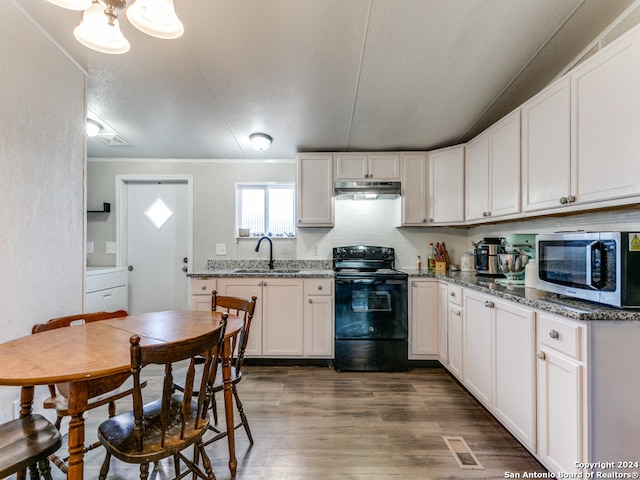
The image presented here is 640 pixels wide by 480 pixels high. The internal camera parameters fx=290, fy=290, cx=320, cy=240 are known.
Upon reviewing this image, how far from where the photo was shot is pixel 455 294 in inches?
99.0

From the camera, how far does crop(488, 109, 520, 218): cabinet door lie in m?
2.14

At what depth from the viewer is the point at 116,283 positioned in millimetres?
3395

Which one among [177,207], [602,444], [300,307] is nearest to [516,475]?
[602,444]

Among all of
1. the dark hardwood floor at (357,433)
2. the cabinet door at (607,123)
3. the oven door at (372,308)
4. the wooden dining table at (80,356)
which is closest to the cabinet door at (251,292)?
the dark hardwood floor at (357,433)

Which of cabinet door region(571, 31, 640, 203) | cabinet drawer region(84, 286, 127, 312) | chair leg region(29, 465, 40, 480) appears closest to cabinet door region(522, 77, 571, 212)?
cabinet door region(571, 31, 640, 203)

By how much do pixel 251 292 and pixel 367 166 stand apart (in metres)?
1.86

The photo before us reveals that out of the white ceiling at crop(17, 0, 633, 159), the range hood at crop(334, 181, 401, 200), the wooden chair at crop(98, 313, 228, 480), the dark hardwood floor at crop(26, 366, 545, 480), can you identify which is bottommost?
the dark hardwood floor at crop(26, 366, 545, 480)

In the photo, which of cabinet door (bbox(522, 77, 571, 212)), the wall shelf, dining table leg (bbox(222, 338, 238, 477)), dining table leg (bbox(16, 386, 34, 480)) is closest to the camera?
dining table leg (bbox(16, 386, 34, 480))

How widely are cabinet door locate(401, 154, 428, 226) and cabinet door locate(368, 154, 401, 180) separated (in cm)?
8

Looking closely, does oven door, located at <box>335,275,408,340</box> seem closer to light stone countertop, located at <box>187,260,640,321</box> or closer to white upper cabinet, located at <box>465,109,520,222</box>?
light stone countertop, located at <box>187,260,640,321</box>

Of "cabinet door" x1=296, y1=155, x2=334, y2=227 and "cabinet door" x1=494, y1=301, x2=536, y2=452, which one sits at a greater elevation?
"cabinet door" x1=296, y1=155, x2=334, y2=227

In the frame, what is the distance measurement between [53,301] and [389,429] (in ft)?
7.38

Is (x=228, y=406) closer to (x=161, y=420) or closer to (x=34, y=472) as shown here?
(x=161, y=420)

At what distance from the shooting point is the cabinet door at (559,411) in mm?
1296
